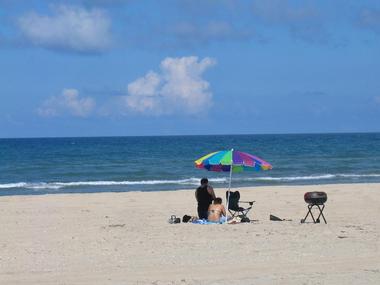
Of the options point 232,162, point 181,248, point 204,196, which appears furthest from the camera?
point 204,196

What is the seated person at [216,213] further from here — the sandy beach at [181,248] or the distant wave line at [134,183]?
the distant wave line at [134,183]

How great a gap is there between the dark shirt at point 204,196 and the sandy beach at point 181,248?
0.97 m

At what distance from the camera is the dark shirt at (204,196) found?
14164mm

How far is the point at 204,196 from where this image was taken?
1417 cm

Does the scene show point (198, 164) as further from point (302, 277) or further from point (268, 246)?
point (302, 277)

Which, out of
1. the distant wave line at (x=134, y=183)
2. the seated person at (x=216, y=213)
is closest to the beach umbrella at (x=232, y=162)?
the seated person at (x=216, y=213)

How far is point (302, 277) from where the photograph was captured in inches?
319

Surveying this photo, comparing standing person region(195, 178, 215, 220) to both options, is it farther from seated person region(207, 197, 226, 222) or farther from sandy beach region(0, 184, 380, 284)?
sandy beach region(0, 184, 380, 284)

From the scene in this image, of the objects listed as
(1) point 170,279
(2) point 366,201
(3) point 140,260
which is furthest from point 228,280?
(2) point 366,201

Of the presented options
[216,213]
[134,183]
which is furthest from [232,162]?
[134,183]

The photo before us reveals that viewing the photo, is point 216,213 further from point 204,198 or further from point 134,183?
point 134,183

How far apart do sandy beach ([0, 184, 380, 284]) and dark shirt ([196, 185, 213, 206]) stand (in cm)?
97

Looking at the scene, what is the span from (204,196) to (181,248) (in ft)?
12.2

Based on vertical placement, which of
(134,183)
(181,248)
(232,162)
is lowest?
(134,183)
